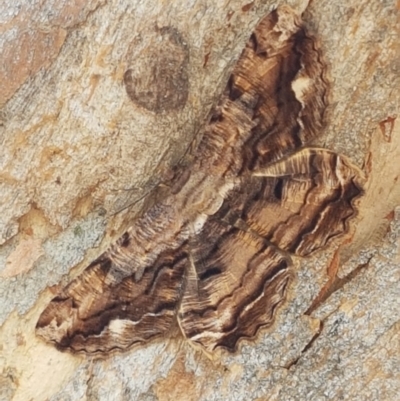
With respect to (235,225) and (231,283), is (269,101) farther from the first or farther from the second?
(231,283)

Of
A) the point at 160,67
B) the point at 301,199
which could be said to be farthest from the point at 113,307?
the point at 160,67

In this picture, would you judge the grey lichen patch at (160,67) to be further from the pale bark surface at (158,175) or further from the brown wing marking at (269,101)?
the brown wing marking at (269,101)

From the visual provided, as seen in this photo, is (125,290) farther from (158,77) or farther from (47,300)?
(158,77)

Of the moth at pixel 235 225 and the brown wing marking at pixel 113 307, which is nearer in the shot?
the moth at pixel 235 225

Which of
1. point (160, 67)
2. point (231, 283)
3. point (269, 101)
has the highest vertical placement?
point (160, 67)

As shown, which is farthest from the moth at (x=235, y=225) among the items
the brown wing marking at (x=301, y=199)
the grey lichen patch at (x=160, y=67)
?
the grey lichen patch at (x=160, y=67)

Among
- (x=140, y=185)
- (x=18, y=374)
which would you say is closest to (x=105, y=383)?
(x=18, y=374)
